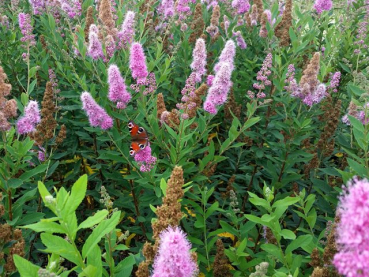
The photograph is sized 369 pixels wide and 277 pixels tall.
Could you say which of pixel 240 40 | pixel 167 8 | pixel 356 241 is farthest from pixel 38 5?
pixel 356 241

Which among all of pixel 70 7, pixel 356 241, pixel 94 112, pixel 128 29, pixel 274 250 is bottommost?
pixel 274 250

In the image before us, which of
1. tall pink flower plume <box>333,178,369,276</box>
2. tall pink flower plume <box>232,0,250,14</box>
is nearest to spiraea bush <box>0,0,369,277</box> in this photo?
tall pink flower plume <box>333,178,369,276</box>

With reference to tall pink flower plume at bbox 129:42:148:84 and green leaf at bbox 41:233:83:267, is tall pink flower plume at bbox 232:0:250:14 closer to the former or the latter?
tall pink flower plume at bbox 129:42:148:84

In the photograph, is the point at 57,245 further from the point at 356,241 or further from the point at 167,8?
the point at 167,8

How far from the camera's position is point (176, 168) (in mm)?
1448

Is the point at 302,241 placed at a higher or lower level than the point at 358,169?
lower

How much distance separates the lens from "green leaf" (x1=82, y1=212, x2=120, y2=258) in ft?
4.13

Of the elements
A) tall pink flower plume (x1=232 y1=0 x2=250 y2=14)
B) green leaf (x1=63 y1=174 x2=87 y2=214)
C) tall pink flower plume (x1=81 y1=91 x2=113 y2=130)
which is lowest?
tall pink flower plume (x1=81 y1=91 x2=113 y2=130)

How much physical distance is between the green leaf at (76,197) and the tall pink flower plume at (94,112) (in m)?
1.13

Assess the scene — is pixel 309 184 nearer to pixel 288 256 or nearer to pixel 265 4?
pixel 288 256

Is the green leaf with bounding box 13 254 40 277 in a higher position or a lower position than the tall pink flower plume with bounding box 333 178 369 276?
lower

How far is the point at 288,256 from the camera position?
1754 millimetres

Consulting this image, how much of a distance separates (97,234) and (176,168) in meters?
0.36

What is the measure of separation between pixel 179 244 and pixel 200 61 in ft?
6.20
